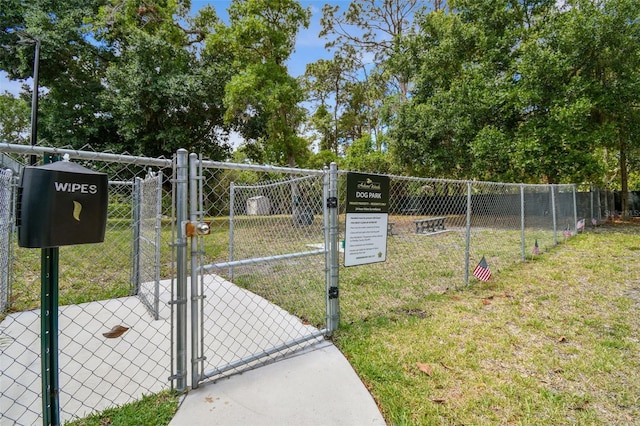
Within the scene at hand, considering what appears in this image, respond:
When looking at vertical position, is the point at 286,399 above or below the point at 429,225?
below

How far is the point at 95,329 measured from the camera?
3.23 m

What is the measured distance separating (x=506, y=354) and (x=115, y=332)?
3.52m

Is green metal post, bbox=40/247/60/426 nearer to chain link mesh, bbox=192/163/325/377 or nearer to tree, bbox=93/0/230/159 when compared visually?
chain link mesh, bbox=192/163/325/377

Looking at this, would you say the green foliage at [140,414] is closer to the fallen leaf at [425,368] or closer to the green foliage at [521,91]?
the fallen leaf at [425,368]

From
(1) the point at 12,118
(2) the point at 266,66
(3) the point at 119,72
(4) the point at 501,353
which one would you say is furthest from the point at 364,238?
(1) the point at 12,118

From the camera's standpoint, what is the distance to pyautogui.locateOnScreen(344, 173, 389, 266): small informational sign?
3.02m

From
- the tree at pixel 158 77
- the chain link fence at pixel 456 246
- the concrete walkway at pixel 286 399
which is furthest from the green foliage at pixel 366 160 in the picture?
the concrete walkway at pixel 286 399

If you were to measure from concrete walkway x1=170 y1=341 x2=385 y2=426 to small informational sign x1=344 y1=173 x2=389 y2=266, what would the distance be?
1.01 m

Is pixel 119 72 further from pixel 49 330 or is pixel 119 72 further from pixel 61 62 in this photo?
pixel 49 330

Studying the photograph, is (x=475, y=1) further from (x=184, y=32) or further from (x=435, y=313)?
(x=435, y=313)

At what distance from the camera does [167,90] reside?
12.5 m

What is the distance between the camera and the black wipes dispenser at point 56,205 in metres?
1.36

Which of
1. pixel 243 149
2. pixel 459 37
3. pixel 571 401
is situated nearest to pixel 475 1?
pixel 459 37

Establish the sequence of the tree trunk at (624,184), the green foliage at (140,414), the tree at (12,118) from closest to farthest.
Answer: the green foliage at (140,414) < the tree trunk at (624,184) < the tree at (12,118)
